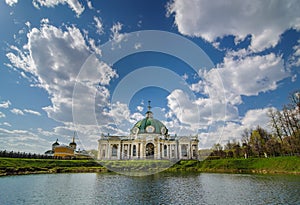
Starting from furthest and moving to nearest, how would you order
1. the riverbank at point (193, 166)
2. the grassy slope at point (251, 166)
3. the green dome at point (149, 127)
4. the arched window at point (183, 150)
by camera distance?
the green dome at point (149, 127) → the arched window at point (183, 150) → the riverbank at point (193, 166) → the grassy slope at point (251, 166)

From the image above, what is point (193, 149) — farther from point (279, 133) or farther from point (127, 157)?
point (279, 133)

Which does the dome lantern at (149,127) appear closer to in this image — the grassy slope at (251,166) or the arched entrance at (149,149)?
the arched entrance at (149,149)

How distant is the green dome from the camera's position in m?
70.7

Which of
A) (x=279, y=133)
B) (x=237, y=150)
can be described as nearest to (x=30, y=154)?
(x=237, y=150)

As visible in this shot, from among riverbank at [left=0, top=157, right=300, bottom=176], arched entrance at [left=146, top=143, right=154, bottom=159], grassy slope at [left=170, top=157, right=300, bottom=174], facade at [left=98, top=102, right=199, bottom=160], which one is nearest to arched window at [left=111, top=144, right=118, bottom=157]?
facade at [left=98, top=102, right=199, bottom=160]

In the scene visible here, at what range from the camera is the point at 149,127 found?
70.9 metres

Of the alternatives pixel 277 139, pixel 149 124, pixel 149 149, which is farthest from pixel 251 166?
pixel 149 124

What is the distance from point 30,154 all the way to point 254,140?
6157cm

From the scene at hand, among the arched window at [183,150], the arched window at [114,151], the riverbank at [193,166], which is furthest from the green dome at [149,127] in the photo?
the riverbank at [193,166]

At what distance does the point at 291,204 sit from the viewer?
13.1 m

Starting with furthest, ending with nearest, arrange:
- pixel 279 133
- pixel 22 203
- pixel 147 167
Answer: pixel 147 167 → pixel 279 133 → pixel 22 203

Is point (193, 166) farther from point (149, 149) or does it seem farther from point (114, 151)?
point (114, 151)

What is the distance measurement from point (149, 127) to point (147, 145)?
6.25 meters

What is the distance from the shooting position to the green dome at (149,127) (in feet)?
232
